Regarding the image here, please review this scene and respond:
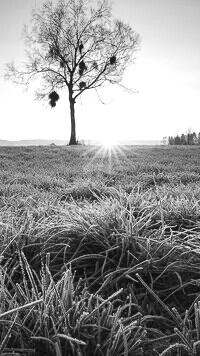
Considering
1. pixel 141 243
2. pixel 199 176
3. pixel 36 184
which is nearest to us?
pixel 141 243

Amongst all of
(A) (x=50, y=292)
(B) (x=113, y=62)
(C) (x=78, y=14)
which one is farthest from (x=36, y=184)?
(C) (x=78, y=14)

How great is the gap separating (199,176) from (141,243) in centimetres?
403

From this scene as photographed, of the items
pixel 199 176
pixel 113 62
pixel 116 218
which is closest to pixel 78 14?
pixel 113 62

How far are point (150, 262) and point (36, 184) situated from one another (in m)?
3.24

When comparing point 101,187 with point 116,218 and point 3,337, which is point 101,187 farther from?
point 3,337

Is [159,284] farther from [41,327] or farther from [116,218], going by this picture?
[41,327]

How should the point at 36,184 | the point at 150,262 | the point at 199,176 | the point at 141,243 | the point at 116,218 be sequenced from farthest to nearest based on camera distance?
the point at 199,176, the point at 36,184, the point at 116,218, the point at 141,243, the point at 150,262

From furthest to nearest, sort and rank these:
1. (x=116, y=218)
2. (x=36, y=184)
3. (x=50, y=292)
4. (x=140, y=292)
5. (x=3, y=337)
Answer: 1. (x=36, y=184)
2. (x=116, y=218)
3. (x=140, y=292)
4. (x=50, y=292)
5. (x=3, y=337)

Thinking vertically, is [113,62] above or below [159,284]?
above

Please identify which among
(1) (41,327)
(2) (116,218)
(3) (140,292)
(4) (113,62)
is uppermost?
(4) (113,62)

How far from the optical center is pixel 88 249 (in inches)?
77.1

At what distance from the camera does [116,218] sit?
81.9 inches

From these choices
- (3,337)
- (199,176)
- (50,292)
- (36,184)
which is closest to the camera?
(3,337)

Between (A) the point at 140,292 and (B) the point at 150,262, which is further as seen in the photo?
(B) the point at 150,262
